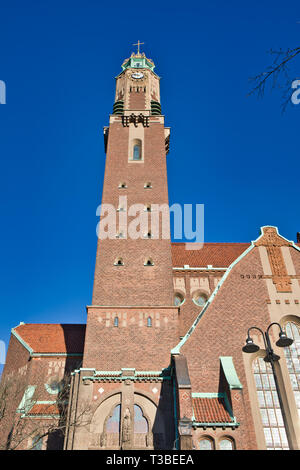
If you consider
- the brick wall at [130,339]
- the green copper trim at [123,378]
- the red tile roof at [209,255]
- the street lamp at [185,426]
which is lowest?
the street lamp at [185,426]

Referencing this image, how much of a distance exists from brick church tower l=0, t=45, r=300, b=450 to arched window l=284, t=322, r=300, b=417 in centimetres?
5

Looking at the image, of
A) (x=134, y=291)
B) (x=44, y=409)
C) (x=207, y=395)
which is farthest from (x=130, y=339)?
(x=44, y=409)

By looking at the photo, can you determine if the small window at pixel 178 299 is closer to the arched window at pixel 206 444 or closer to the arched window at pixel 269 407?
the arched window at pixel 269 407

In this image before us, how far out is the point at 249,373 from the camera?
1780 cm

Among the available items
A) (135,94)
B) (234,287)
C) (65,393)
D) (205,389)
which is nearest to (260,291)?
(234,287)

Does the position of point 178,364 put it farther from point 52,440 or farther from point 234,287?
point 52,440

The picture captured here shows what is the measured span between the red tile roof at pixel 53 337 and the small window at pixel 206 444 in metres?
12.9

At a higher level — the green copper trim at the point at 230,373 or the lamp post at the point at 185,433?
the green copper trim at the point at 230,373

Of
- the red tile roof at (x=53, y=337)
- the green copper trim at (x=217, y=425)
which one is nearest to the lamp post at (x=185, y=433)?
the green copper trim at (x=217, y=425)

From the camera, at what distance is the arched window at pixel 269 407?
1623 cm

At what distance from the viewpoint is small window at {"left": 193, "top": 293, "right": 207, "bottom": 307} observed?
26.9 m

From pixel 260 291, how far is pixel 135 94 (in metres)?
25.4

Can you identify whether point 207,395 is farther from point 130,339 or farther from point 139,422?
point 130,339

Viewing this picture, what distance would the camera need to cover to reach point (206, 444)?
612 inches
